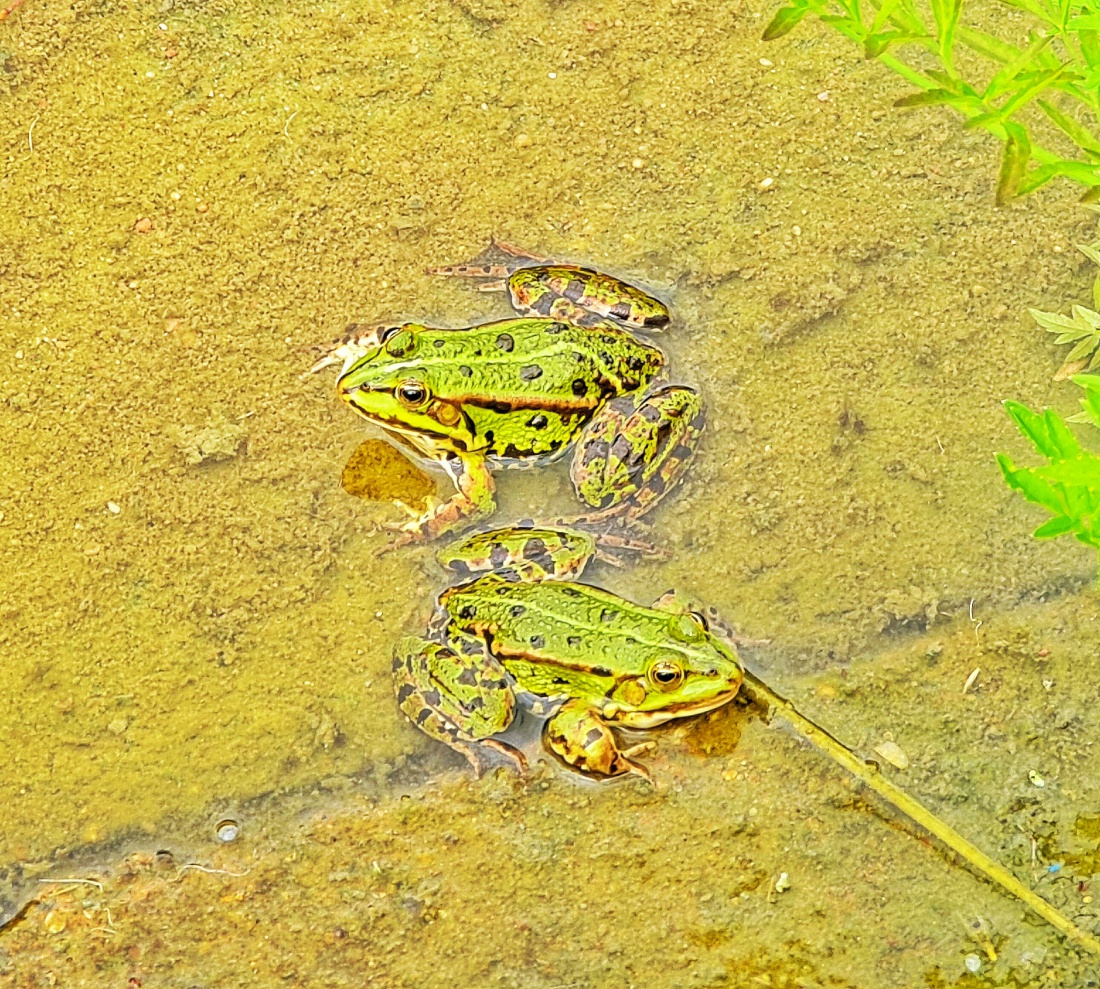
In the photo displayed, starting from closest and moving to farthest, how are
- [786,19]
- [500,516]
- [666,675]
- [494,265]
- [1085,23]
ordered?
[1085,23] → [786,19] → [666,675] → [500,516] → [494,265]

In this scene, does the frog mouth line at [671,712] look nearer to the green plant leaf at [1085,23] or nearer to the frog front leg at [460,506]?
the frog front leg at [460,506]

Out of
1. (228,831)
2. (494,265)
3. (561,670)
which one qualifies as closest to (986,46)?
(494,265)

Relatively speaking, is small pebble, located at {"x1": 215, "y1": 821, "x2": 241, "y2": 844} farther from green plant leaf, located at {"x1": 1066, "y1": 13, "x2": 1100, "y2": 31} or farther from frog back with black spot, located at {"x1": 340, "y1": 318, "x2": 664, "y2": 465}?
green plant leaf, located at {"x1": 1066, "y1": 13, "x2": 1100, "y2": 31}

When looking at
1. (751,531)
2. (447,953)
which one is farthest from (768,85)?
(447,953)

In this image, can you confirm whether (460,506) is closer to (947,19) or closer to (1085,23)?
(947,19)

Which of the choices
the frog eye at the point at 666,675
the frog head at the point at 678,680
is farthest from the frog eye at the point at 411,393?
the frog eye at the point at 666,675

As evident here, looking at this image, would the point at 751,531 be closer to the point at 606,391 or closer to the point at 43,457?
the point at 606,391
